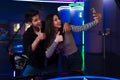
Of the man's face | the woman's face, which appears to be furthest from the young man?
the woman's face

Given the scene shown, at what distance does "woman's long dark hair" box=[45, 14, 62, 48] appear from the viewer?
248cm

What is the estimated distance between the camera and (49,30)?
2502 mm

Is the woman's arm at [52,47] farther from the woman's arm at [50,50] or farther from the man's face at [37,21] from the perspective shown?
the man's face at [37,21]

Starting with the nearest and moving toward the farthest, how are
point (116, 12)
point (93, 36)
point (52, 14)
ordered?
point (52, 14)
point (93, 36)
point (116, 12)

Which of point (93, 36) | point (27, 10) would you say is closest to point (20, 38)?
point (27, 10)

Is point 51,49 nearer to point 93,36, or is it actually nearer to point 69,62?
point 69,62

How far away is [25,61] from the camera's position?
247 cm

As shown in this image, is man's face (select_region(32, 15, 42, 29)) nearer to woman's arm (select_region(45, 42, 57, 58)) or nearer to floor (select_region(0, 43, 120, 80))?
woman's arm (select_region(45, 42, 57, 58))

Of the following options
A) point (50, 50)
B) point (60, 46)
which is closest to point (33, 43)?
point (50, 50)

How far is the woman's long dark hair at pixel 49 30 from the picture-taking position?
8.13 feet

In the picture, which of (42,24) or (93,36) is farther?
(93,36)

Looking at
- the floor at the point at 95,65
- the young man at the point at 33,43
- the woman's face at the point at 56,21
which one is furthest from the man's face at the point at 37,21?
the floor at the point at 95,65

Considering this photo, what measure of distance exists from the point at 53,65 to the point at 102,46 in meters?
2.88

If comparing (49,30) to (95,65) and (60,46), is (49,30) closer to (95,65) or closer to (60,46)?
(60,46)
